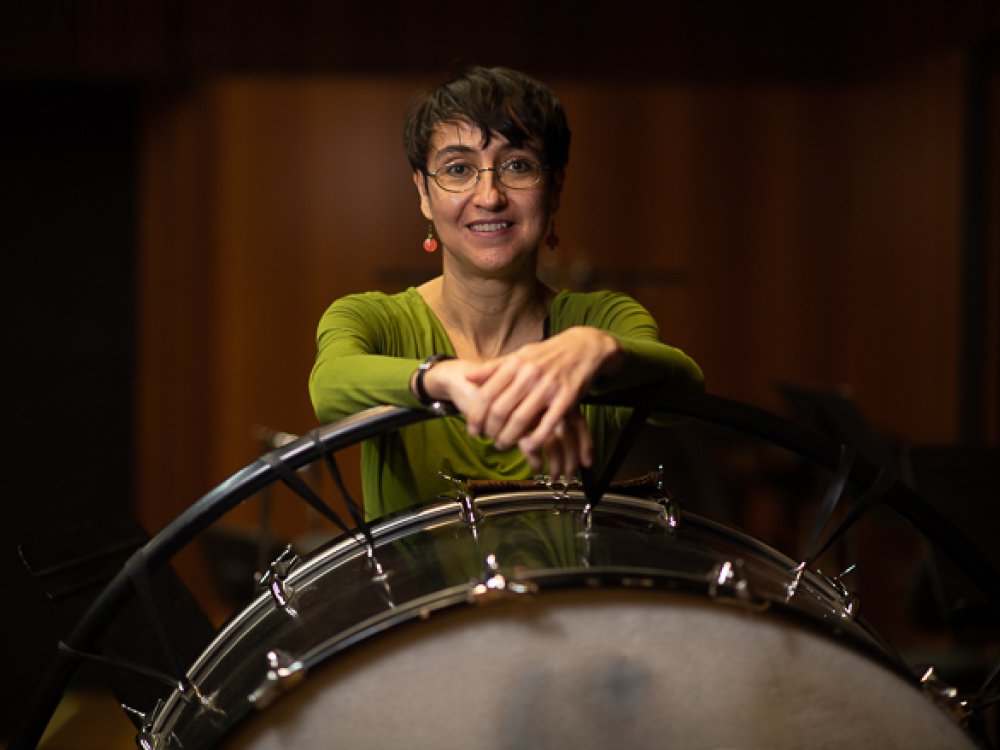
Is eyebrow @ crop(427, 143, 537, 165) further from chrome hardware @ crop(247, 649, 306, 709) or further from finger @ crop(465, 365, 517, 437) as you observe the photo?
chrome hardware @ crop(247, 649, 306, 709)

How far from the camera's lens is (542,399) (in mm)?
1034

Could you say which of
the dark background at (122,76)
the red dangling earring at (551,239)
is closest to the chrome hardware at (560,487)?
the red dangling earring at (551,239)

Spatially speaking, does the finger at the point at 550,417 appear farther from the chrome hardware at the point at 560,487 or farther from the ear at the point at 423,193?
the ear at the point at 423,193

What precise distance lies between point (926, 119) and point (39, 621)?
380 centimetres

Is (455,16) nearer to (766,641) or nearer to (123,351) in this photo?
(123,351)

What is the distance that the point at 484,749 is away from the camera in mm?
1002

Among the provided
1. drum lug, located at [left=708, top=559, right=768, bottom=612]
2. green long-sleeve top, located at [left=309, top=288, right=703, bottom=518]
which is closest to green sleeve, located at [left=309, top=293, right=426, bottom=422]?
green long-sleeve top, located at [left=309, top=288, right=703, bottom=518]

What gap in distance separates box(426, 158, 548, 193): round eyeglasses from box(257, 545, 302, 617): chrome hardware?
451mm

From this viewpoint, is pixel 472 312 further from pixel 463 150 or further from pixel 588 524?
pixel 588 524

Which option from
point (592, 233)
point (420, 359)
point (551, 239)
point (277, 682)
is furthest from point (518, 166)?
point (592, 233)

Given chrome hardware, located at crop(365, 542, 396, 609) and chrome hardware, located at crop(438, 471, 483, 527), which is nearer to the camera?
chrome hardware, located at crop(365, 542, 396, 609)

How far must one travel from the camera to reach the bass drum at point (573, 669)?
3.27 feet

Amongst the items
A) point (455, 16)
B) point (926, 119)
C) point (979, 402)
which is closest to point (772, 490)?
point (979, 402)

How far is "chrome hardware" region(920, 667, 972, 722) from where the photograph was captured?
3.55 ft
